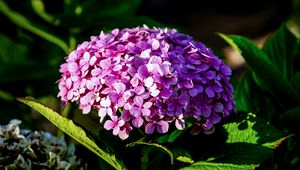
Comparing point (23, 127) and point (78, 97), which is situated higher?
point (23, 127)

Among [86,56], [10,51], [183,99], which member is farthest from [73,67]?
[10,51]

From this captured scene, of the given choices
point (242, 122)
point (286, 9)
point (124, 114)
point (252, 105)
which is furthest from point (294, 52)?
point (286, 9)

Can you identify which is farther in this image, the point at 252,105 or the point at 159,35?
the point at 252,105

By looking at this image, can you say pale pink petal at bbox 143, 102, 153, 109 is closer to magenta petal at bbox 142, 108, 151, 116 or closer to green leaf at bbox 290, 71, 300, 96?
magenta petal at bbox 142, 108, 151, 116

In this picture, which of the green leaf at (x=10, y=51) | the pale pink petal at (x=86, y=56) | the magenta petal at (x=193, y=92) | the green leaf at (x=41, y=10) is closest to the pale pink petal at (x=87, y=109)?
the pale pink petal at (x=86, y=56)

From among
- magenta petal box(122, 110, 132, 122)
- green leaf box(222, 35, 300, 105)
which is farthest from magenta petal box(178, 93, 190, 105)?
green leaf box(222, 35, 300, 105)

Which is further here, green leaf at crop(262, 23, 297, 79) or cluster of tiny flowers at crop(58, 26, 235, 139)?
green leaf at crop(262, 23, 297, 79)

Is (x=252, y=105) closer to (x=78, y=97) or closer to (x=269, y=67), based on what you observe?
(x=269, y=67)

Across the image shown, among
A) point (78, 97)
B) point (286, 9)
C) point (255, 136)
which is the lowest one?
point (255, 136)
